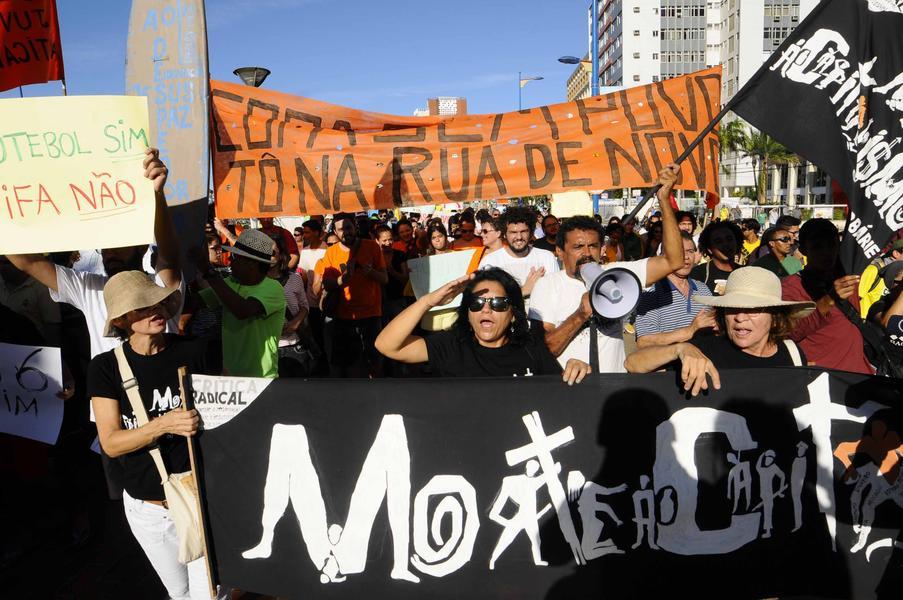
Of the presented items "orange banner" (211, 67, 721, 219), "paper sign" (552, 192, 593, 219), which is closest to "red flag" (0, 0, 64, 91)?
"orange banner" (211, 67, 721, 219)

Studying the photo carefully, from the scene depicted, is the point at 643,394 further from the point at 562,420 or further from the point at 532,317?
the point at 532,317

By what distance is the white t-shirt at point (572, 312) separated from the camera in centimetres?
354

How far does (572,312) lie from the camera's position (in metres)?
3.72

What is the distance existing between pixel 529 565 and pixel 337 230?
16.6 ft

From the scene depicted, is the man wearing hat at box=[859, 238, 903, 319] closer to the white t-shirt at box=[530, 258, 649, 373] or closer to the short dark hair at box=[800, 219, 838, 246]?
the short dark hair at box=[800, 219, 838, 246]

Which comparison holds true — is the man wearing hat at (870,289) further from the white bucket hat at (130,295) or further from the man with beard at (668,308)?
the white bucket hat at (130,295)

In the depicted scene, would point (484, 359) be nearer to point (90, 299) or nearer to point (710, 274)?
point (90, 299)

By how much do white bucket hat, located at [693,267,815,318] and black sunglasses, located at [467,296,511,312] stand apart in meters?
0.93

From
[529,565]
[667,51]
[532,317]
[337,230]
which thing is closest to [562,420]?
[529,565]

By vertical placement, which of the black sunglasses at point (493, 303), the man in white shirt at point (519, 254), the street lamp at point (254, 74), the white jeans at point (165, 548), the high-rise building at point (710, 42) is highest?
the high-rise building at point (710, 42)

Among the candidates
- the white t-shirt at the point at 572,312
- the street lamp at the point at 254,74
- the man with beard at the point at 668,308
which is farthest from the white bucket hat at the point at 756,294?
the street lamp at the point at 254,74

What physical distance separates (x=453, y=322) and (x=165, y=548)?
1.59m

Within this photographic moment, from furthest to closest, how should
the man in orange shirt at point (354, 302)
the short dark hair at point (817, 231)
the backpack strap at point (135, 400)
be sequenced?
the man in orange shirt at point (354, 302), the short dark hair at point (817, 231), the backpack strap at point (135, 400)

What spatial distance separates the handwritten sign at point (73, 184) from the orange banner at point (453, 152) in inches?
57.5
